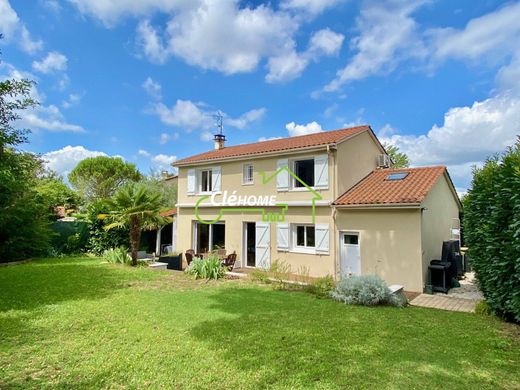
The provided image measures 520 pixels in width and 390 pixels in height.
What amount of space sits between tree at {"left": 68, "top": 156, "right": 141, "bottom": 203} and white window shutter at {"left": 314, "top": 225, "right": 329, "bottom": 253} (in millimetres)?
34074

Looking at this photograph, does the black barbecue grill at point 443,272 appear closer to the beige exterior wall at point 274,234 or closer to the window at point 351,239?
the window at point 351,239

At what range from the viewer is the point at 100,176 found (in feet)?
142

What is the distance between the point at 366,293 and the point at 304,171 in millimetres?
8253

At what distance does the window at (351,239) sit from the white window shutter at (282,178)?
389 centimetres

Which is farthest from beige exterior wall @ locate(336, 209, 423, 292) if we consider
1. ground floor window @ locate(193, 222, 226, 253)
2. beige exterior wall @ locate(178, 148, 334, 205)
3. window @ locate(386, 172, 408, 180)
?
ground floor window @ locate(193, 222, 226, 253)

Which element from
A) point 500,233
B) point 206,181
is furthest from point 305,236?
point 500,233

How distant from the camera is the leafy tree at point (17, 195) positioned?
13.8 m

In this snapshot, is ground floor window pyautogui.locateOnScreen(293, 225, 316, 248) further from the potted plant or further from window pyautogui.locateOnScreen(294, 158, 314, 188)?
the potted plant

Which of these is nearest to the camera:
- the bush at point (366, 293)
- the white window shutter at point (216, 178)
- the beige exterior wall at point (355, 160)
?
the bush at point (366, 293)

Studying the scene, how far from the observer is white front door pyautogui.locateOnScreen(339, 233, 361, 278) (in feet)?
46.1

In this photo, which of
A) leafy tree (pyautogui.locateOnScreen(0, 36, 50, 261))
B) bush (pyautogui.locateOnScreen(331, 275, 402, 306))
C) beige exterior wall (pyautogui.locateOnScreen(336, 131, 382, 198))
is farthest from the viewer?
beige exterior wall (pyautogui.locateOnScreen(336, 131, 382, 198))

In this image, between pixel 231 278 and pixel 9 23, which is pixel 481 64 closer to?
pixel 231 278

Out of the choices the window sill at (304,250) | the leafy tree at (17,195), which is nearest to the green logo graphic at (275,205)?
the window sill at (304,250)

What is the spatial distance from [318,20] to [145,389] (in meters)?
16.1
